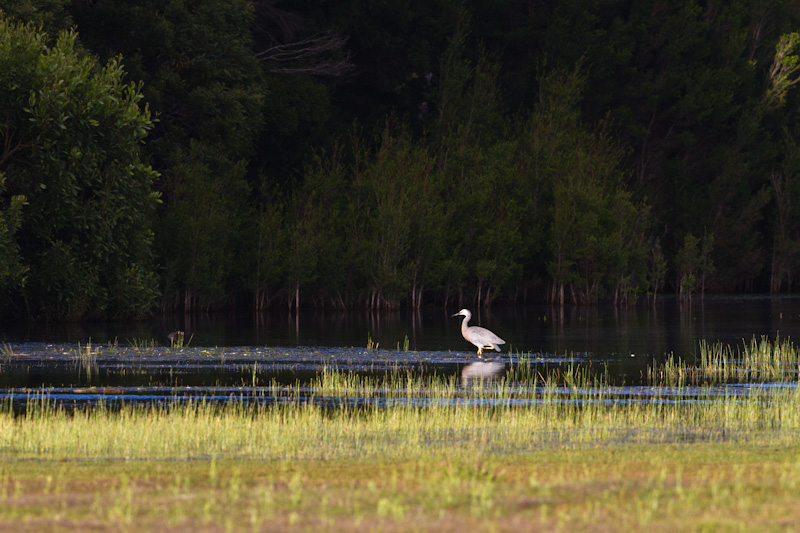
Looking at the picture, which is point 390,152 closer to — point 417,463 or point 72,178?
point 72,178

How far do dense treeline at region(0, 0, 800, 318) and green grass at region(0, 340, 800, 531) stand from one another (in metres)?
21.0

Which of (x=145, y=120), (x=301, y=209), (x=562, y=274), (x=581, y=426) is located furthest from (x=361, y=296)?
(x=581, y=426)

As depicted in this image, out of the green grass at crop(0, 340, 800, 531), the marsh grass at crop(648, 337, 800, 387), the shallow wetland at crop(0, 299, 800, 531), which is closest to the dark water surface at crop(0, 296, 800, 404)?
the shallow wetland at crop(0, 299, 800, 531)

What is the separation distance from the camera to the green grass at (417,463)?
10.2 m

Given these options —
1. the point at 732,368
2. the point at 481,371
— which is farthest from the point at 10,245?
the point at 732,368

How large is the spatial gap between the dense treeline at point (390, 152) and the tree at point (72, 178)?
3.8 inches

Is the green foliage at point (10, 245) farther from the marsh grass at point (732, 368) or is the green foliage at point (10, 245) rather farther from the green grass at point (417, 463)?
the marsh grass at point (732, 368)

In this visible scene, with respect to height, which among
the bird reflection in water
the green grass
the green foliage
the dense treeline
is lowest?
the green grass

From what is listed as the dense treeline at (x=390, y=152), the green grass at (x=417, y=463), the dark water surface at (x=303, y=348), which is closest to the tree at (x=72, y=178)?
the dense treeline at (x=390, y=152)

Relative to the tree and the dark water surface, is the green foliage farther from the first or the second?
the dark water surface

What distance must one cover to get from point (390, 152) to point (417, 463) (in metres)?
50.7

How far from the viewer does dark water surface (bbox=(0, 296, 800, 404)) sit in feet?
78.4

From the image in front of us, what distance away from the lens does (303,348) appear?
110 ft

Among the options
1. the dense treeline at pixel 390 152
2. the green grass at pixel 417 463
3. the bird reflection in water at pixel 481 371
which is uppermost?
the dense treeline at pixel 390 152
